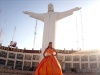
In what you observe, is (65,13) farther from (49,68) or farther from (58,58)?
(58,58)

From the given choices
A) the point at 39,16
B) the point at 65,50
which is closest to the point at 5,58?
the point at 65,50

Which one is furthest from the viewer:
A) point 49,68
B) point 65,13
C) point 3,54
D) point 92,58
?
point 3,54

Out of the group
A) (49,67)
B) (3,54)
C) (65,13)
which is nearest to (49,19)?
(65,13)

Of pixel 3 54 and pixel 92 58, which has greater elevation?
pixel 3 54

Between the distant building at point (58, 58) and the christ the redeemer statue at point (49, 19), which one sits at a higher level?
the christ the redeemer statue at point (49, 19)

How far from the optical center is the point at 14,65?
129ft

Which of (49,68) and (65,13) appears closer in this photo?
(49,68)

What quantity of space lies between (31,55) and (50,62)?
3399 cm

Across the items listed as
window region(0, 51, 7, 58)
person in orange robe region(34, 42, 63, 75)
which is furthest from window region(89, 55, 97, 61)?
person in orange robe region(34, 42, 63, 75)

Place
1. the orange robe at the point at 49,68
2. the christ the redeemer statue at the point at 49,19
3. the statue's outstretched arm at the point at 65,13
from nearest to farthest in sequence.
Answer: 1. the orange robe at the point at 49,68
2. the christ the redeemer statue at the point at 49,19
3. the statue's outstretched arm at the point at 65,13

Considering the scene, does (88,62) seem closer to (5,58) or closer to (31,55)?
(31,55)

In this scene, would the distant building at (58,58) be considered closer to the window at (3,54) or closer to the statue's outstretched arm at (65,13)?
the window at (3,54)

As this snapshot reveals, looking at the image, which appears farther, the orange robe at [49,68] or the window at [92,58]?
the window at [92,58]

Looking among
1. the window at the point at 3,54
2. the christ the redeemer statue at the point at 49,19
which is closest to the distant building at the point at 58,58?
the window at the point at 3,54
